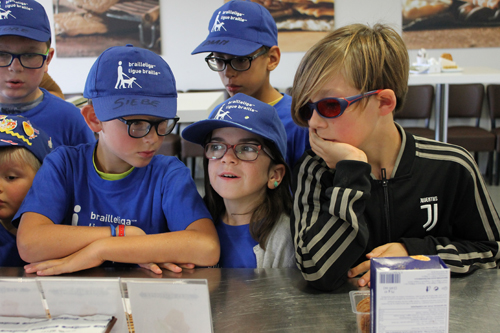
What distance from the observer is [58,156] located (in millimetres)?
1431

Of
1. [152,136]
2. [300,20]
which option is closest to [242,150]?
[152,136]

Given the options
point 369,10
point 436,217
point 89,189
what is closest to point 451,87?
point 369,10

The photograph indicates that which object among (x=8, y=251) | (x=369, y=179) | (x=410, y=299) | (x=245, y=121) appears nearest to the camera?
(x=410, y=299)

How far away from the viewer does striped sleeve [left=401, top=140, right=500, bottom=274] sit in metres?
1.18

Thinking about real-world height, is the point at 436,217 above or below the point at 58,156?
below

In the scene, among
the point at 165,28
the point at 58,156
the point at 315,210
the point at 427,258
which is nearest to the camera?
the point at 427,258

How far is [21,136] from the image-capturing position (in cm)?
148

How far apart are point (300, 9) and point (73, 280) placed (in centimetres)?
568

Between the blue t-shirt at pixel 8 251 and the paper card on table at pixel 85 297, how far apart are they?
68 cm

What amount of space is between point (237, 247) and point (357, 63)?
2.28 ft

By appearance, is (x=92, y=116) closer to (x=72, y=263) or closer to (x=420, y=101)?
(x=72, y=263)

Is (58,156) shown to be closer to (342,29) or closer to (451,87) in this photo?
(342,29)

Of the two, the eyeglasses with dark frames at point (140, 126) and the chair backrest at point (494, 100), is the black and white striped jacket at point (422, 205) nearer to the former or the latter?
the eyeglasses with dark frames at point (140, 126)

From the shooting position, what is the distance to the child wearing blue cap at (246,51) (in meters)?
1.76
